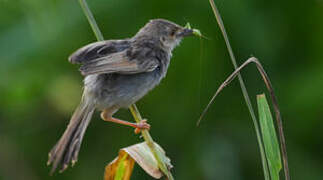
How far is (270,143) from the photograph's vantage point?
8.54 feet

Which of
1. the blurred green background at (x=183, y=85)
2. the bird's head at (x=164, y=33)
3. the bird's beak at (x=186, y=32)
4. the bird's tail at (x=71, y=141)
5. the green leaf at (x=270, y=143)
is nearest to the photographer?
the green leaf at (x=270, y=143)

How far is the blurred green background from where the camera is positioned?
15.8 feet

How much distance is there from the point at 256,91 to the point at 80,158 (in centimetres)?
184

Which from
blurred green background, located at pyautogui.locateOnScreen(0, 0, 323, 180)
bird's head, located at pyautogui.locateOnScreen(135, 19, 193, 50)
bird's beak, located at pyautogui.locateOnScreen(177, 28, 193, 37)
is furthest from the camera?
blurred green background, located at pyautogui.locateOnScreen(0, 0, 323, 180)

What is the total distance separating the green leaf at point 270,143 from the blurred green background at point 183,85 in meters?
2.07

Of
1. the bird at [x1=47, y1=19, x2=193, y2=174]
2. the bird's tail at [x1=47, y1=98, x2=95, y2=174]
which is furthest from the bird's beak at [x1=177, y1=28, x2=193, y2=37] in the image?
the bird's tail at [x1=47, y1=98, x2=95, y2=174]

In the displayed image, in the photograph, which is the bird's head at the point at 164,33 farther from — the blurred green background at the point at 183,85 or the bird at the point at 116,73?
the blurred green background at the point at 183,85

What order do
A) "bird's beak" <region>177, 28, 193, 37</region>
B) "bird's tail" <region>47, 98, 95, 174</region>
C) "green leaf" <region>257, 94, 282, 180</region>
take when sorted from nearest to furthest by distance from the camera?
"green leaf" <region>257, 94, 282, 180</region> → "bird's tail" <region>47, 98, 95, 174</region> → "bird's beak" <region>177, 28, 193, 37</region>

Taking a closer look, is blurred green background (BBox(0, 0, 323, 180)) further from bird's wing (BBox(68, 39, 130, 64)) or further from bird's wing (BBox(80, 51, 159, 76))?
bird's wing (BBox(68, 39, 130, 64))

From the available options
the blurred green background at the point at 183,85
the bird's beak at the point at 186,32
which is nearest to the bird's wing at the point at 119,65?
the bird's beak at the point at 186,32

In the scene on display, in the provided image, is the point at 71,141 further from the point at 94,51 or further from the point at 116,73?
the point at 116,73

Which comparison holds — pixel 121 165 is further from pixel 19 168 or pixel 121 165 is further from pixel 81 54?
pixel 19 168

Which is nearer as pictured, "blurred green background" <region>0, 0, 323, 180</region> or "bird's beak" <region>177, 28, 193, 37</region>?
"bird's beak" <region>177, 28, 193, 37</region>

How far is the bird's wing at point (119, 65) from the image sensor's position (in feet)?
10.6
